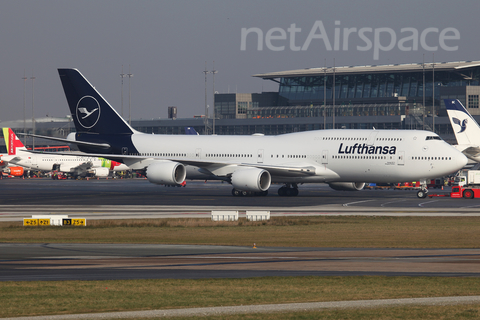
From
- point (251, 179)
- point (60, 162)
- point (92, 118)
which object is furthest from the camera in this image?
point (60, 162)

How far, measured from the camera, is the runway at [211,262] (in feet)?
64.5

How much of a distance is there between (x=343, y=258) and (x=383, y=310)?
8875 mm

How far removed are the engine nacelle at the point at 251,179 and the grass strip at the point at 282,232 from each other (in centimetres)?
1638

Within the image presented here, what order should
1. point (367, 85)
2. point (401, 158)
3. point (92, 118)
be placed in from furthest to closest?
point (367, 85)
point (92, 118)
point (401, 158)

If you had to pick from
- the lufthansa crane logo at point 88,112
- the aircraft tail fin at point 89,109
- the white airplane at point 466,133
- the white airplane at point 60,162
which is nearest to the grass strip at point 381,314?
the aircraft tail fin at point 89,109

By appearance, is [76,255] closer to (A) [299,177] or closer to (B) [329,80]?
(A) [299,177]

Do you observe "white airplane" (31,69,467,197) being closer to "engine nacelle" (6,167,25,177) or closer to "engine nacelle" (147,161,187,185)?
"engine nacelle" (147,161,187,185)

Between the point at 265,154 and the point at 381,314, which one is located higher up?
the point at 265,154

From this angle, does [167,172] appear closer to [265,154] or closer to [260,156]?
[260,156]

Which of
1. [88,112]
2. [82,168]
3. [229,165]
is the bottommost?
[82,168]

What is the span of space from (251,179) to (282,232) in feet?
76.5

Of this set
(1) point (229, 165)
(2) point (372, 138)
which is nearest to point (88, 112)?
(1) point (229, 165)

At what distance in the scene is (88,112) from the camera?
66750mm

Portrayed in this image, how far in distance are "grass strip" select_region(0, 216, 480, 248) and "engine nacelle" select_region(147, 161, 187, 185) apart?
1890 cm
